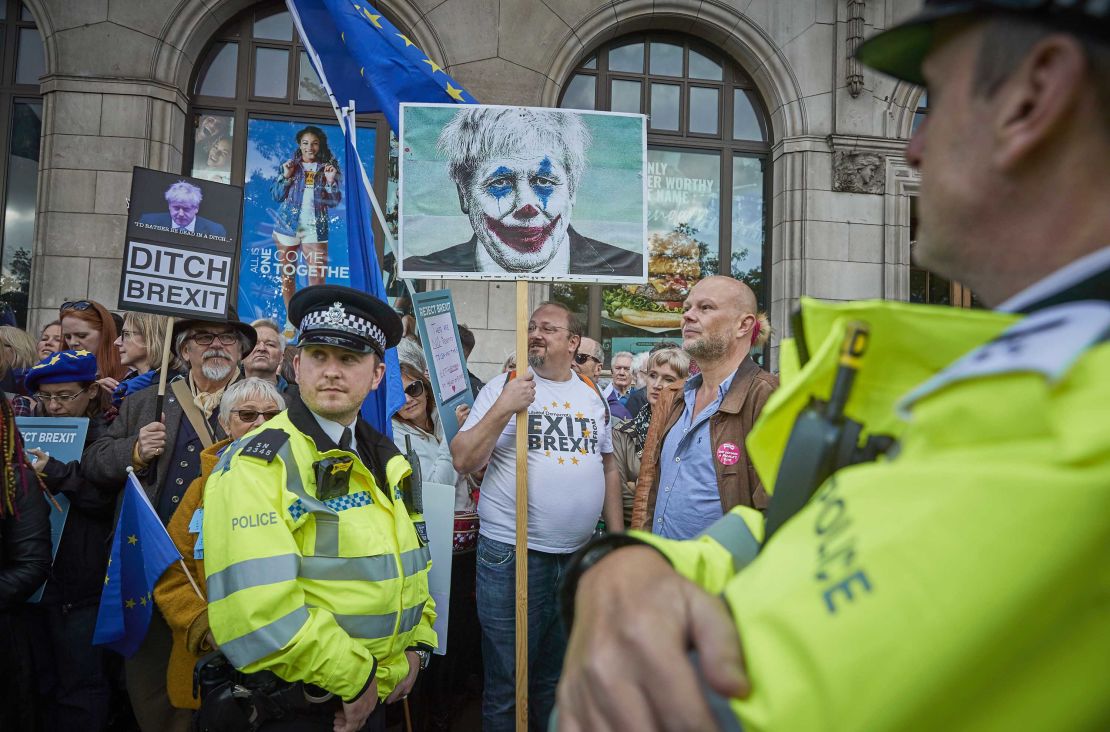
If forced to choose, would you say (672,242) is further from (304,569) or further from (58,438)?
(304,569)

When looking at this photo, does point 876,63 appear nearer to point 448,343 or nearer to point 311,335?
point 311,335

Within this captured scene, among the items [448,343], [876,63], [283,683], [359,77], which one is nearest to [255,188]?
[359,77]

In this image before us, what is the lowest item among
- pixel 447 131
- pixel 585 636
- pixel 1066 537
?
pixel 585 636

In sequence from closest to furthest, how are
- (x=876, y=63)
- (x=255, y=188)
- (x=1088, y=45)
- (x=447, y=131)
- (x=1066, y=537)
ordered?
(x=1066, y=537) < (x=1088, y=45) < (x=876, y=63) < (x=447, y=131) < (x=255, y=188)

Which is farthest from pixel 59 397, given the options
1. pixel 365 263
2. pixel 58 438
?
pixel 365 263

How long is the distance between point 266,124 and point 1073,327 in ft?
31.0

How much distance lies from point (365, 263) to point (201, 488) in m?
1.68

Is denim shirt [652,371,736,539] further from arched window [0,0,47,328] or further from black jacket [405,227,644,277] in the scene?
arched window [0,0,47,328]

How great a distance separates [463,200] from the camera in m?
3.92

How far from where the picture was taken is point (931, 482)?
2.01ft

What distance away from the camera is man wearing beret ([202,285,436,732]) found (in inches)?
88.2

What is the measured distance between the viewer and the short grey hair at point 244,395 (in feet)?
12.2

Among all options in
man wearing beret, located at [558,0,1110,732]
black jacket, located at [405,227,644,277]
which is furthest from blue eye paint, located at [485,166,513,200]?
man wearing beret, located at [558,0,1110,732]

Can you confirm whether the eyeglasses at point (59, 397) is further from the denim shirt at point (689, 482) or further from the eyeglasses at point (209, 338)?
the denim shirt at point (689, 482)
